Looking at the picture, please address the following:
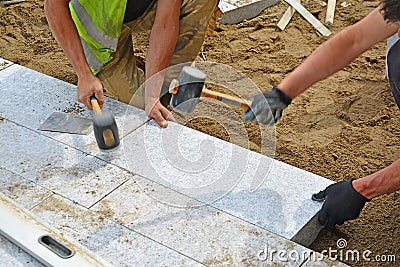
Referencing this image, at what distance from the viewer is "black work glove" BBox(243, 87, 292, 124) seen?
2.86 m

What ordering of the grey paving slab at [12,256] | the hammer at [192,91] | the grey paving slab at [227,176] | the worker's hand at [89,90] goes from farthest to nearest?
the worker's hand at [89,90]
the hammer at [192,91]
the grey paving slab at [227,176]
the grey paving slab at [12,256]

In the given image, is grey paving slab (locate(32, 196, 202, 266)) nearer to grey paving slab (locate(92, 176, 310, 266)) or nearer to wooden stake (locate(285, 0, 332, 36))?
grey paving slab (locate(92, 176, 310, 266))

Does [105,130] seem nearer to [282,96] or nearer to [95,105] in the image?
[95,105]

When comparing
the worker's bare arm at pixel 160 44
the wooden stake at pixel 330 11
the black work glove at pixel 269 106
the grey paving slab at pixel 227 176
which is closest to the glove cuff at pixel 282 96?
the black work glove at pixel 269 106

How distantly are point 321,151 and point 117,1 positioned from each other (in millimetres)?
1627

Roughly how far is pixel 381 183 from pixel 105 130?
1.49 m

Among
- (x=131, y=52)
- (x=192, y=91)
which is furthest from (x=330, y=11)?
(x=192, y=91)

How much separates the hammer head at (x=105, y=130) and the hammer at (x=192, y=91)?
43cm

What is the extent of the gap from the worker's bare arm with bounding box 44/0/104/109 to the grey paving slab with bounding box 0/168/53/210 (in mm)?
543

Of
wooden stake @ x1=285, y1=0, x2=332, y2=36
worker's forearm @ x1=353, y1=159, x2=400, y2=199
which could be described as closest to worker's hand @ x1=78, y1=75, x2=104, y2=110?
worker's forearm @ x1=353, y1=159, x2=400, y2=199

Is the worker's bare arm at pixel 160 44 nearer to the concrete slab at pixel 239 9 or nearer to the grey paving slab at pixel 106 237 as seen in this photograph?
the grey paving slab at pixel 106 237

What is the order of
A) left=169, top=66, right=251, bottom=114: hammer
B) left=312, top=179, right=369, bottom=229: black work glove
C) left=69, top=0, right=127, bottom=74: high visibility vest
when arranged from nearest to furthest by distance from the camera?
left=312, top=179, right=369, bottom=229: black work glove
left=169, top=66, right=251, bottom=114: hammer
left=69, top=0, right=127, bottom=74: high visibility vest

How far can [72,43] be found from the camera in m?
3.31

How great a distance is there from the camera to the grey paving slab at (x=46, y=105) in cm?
349
